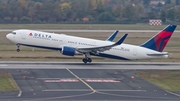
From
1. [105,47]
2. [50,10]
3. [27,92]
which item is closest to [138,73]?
[105,47]

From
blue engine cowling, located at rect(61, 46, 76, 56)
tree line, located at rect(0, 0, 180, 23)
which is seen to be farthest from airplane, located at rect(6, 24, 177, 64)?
tree line, located at rect(0, 0, 180, 23)

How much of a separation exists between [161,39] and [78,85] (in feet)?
59.4

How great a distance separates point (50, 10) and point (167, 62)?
9658 cm

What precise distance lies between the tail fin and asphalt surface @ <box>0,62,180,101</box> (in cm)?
585

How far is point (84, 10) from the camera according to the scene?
167 metres

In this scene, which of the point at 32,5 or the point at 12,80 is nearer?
the point at 12,80

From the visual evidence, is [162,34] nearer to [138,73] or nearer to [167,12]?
[138,73]

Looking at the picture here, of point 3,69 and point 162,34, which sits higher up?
point 162,34

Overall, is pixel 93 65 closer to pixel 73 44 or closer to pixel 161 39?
pixel 73 44

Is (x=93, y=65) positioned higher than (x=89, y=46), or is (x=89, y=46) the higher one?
(x=89, y=46)

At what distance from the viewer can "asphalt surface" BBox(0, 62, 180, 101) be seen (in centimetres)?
4144

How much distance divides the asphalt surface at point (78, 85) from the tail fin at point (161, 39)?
5.85m

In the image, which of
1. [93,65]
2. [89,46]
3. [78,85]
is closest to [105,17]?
[89,46]

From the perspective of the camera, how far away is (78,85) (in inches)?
1859
